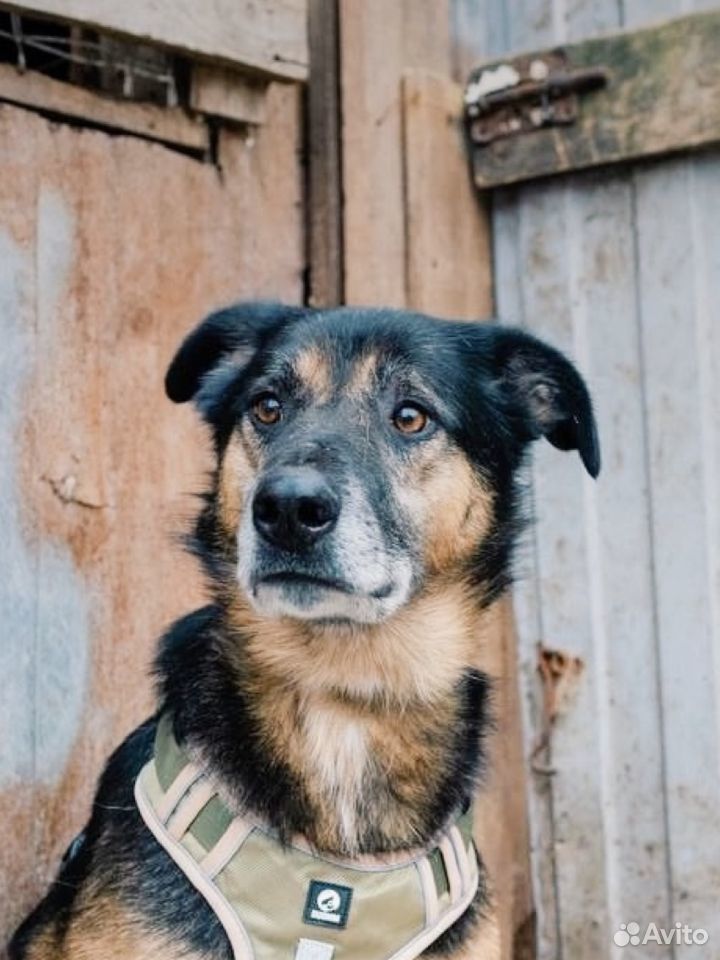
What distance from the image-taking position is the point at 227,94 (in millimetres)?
4145

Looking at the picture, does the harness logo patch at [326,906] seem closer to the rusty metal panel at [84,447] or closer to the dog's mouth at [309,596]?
the dog's mouth at [309,596]

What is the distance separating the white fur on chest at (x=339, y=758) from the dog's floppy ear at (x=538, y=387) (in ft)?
2.91

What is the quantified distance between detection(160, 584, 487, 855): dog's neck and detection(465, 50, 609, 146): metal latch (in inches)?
75.5

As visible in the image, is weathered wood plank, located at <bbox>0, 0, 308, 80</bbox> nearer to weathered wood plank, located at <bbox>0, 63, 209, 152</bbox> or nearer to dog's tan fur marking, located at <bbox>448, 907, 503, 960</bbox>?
weathered wood plank, located at <bbox>0, 63, 209, 152</bbox>

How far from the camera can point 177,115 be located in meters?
4.12

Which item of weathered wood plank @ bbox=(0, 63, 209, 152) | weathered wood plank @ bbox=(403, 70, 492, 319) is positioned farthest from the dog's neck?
weathered wood plank @ bbox=(403, 70, 492, 319)

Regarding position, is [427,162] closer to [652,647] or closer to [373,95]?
[373,95]

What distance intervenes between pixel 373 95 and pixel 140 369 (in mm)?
1237

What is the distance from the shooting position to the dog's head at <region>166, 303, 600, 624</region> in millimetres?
2760

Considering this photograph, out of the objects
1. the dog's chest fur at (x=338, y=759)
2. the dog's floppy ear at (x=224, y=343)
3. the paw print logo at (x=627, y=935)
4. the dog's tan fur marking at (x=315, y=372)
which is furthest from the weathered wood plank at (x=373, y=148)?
the paw print logo at (x=627, y=935)

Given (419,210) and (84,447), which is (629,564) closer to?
(419,210)

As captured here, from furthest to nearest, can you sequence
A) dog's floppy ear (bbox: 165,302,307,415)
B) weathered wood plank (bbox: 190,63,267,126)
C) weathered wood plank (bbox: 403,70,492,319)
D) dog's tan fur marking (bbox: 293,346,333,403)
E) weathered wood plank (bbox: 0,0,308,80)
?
weathered wood plank (bbox: 403,70,492,319)
weathered wood plank (bbox: 190,63,267,126)
weathered wood plank (bbox: 0,0,308,80)
dog's floppy ear (bbox: 165,302,307,415)
dog's tan fur marking (bbox: 293,346,333,403)

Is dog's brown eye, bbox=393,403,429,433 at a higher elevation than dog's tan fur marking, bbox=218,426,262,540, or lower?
higher

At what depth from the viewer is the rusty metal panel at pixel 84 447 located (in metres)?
3.65
